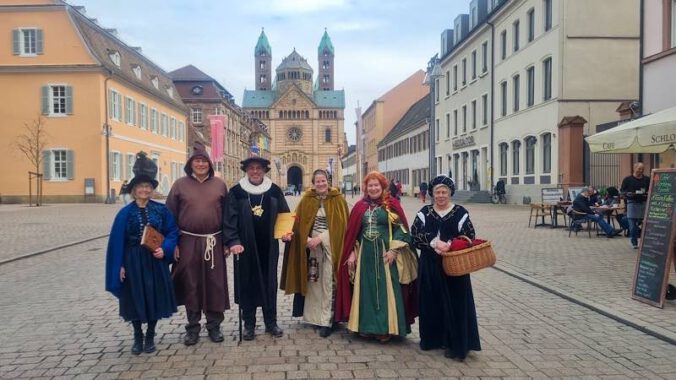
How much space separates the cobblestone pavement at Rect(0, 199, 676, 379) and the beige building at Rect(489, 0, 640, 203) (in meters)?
17.9

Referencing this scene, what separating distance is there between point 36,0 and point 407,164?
1373 inches

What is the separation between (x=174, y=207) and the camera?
211 inches

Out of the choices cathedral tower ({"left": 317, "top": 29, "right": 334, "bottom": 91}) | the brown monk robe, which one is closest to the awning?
the brown monk robe

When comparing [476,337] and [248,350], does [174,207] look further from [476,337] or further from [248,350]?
[476,337]

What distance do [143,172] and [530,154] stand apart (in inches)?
1036

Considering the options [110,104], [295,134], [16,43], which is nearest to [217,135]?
[110,104]

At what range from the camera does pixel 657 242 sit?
6.97 m

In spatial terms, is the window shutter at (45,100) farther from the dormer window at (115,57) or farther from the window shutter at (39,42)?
the dormer window at (115,57)

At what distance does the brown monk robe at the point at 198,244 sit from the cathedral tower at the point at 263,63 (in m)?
122

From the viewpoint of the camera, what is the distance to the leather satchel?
492 cm

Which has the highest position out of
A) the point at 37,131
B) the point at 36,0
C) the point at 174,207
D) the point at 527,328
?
the point at 36,0

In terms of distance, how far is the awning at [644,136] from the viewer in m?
7.89

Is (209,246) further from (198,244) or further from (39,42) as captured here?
(39,42)

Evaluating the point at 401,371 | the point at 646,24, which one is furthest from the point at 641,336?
the point at 646,24
